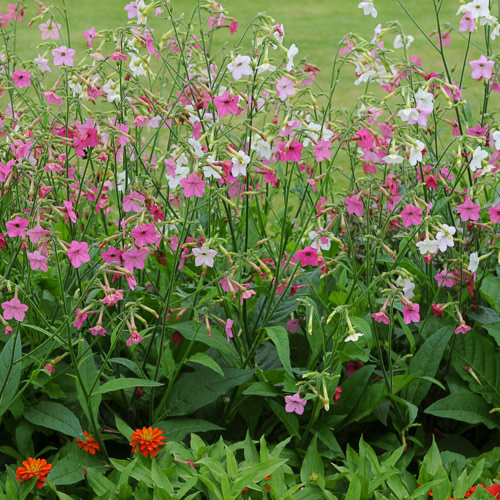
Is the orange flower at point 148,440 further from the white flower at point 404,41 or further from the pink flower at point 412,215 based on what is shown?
the white flower at point 404,41

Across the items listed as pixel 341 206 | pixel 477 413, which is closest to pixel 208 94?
pixel 341 206

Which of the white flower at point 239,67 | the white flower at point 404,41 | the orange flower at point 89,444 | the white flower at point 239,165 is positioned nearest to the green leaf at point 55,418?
the orange flower at point 89,444

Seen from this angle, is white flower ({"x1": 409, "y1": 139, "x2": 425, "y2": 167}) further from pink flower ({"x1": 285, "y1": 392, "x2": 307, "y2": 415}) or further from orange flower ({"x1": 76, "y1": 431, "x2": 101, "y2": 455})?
orange flower ({"x1": 76, "y1": 431, "x2": 101, "y2": 455})

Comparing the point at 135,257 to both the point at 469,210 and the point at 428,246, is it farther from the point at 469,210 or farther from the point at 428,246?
the point at 469,210

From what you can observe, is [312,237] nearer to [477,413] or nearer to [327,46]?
[477,413]

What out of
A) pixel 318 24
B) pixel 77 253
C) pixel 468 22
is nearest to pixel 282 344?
pixel 77 253

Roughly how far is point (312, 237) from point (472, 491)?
0.87 meters

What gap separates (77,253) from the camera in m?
2.05

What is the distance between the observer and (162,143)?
6684mm

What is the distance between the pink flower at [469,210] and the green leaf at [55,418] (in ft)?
4.43

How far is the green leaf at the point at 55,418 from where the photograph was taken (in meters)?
2.29

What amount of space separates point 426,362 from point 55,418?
3.93 ft

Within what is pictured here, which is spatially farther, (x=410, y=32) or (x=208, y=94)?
(x=410, y=32)

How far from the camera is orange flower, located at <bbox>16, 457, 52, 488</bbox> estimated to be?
220 cm
